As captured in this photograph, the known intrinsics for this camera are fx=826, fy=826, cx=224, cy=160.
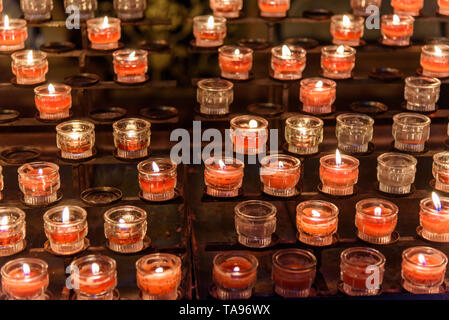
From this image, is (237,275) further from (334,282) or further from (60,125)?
(60,125)

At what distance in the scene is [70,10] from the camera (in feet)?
14.7

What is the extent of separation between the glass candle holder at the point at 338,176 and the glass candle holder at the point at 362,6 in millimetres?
1124

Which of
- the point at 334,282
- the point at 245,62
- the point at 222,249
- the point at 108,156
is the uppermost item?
the point at 245,62

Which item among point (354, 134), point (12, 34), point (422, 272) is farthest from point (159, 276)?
point (12, 34)

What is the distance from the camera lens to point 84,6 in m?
4.48

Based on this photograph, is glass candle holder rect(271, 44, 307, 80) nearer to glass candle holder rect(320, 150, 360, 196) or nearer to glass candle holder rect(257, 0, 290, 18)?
glass candle holder rect(257, 0, 290, 18)

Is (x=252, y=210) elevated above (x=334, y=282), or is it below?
above

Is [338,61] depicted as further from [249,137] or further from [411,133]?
[249,137]

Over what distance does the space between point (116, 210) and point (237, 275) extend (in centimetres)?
68

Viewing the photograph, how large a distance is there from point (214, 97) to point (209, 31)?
1.51 ft

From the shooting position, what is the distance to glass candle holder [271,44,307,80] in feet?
13.9

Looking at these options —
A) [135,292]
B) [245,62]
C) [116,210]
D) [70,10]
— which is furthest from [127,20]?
[135,292]

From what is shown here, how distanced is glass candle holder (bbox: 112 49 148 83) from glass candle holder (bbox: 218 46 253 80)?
1.34 feet
